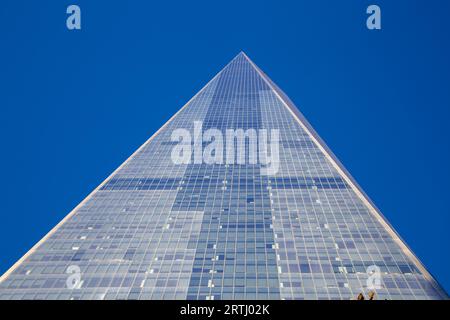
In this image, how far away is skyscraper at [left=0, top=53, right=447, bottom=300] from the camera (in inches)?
3388

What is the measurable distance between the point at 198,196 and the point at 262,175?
19.9 metres

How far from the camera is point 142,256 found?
97188 millimetres

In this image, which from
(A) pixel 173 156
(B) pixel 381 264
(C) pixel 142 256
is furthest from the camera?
(A) pixel 173 156

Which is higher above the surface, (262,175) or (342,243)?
(262,175)

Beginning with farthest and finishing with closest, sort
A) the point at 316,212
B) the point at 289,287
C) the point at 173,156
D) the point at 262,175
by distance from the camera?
the point at 173,156 → the point at 262,175 → the point at 316,212 → the point at 289,287

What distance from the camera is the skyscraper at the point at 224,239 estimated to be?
86062 millimetres

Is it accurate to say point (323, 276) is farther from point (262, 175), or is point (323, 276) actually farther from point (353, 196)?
point (262, 175)

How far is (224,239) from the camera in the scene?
102 meters

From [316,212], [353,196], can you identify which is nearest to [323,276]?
[316,212]

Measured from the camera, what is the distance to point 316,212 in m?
110

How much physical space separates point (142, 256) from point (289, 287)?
30.2m

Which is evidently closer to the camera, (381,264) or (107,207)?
(381,264)

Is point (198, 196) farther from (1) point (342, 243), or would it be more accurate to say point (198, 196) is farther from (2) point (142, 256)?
(1) point (342, 243)

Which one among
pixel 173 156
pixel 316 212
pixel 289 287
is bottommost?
pixel 289 287
